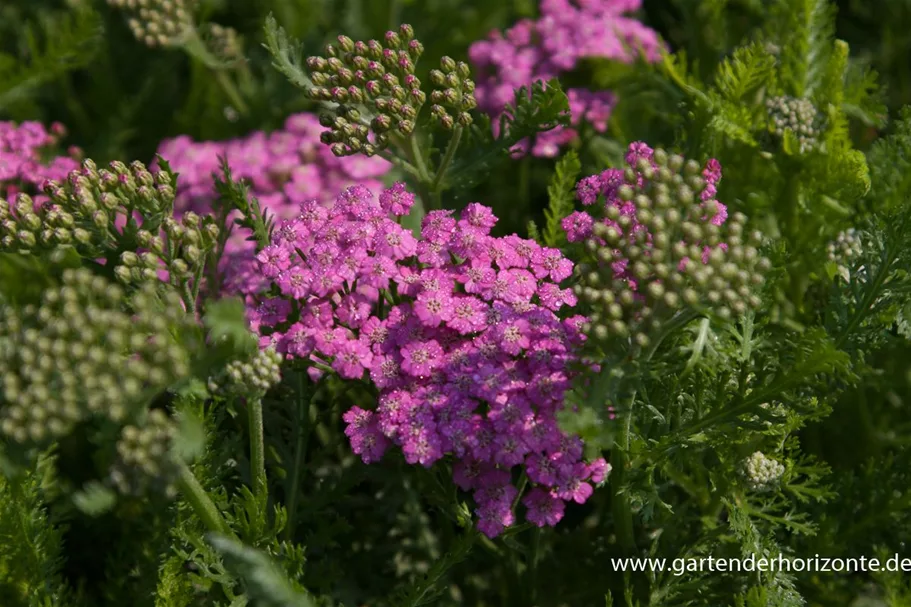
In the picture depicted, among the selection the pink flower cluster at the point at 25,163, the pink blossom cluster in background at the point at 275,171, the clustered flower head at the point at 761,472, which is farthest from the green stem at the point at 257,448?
the pink flower cluster at the point at 25,163

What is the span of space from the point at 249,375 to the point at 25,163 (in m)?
2.00

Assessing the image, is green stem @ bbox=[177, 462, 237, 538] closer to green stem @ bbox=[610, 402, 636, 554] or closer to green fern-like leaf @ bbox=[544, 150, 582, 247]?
green stem @ bbox=[610, 402, 636, 554]

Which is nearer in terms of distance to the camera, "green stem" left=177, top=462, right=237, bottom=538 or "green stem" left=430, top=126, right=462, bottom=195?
"green stem" left=177, top=462, right=237, bottom=538

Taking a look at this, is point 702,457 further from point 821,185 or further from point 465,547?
point 821,185

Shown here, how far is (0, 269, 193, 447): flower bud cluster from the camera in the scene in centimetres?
217

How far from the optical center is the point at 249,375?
8.15 feet

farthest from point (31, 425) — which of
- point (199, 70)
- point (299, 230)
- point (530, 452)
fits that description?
point (199, 70)

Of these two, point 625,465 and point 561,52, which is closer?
point 625,465

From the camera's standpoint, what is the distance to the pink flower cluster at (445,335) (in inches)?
101

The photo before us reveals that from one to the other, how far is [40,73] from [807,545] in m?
3.96

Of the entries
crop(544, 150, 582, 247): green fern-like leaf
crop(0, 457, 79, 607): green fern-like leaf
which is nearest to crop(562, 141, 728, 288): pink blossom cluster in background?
crop(544, 150, 582, 247): green fern-like leaf

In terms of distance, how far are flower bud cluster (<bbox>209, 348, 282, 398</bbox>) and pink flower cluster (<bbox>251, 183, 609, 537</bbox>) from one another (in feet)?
0.72

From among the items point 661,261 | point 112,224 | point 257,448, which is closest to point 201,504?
point 257,448

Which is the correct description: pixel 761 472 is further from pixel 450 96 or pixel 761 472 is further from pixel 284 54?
pixel 284 54
